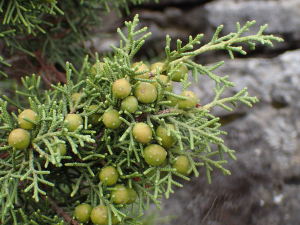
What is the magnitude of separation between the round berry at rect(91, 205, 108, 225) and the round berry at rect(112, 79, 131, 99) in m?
0.67

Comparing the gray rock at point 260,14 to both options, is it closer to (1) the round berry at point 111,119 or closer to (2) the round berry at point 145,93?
(2) the round berry at point 145,93

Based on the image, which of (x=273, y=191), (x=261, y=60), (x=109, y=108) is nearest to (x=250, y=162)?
(x=273, y=191)

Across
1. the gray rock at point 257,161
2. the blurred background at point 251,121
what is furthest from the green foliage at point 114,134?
the gray rock at point 257,161

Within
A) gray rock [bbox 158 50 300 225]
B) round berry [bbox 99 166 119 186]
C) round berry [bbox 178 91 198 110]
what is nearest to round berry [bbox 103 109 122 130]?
round berry [bbox 99 166 119 186]

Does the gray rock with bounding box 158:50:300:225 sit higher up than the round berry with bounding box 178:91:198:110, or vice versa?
the round berry with bounding box 178:91:198:110

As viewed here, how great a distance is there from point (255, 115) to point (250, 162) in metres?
0.71

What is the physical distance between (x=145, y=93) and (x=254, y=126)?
2440 millimetres

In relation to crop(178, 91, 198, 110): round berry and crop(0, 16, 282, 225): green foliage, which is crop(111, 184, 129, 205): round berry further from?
crop(178, 91, 198, 110): round berry

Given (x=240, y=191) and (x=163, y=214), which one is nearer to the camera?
(x=240, y=191)

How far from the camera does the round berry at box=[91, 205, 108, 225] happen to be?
4.56 ft

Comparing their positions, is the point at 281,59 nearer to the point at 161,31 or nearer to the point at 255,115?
the point at 255,115

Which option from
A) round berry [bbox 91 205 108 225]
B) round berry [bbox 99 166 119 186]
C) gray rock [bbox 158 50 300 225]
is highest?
round berry [bbox 99 166 119 186]

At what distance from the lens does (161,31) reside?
482cm

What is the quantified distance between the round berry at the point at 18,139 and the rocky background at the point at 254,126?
6.06ft
